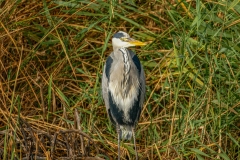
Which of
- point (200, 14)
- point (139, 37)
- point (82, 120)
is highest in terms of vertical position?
point (200, 14)

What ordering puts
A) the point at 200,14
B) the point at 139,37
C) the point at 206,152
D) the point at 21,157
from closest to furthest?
the point at 21,157
the point at 206,152
the point at 200,14
the point at 139,37

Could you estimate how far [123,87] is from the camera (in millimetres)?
3619

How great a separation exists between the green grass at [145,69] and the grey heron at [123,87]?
70mm

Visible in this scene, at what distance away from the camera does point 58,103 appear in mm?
3924

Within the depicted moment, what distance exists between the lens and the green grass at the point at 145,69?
10.9 ft

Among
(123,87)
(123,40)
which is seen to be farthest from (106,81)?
(123,40)

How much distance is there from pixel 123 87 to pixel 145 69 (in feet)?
1.35

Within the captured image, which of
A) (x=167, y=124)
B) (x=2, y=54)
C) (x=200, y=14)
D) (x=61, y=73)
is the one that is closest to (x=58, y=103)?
(x=61, y=73)

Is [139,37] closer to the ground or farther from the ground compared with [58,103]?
farther from the ground

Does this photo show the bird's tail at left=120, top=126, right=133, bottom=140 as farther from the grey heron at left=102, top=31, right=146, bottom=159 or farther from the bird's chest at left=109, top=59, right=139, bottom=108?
the bird's chest at left=109, top=59, right=139, bottom=108

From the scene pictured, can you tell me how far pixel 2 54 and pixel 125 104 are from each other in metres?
0.85

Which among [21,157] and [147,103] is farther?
[147,103]

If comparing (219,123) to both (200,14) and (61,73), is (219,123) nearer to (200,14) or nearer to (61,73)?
(200,14)

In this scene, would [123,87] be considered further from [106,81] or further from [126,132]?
[126,132]
